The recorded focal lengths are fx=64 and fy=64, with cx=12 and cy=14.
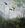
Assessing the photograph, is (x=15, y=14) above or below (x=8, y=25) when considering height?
→ above

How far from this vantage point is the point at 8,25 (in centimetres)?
90

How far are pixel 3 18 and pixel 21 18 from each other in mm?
255

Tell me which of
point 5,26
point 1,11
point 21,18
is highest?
point 1,11

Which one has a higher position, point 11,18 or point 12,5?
point 12,5

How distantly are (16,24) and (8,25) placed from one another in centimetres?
11

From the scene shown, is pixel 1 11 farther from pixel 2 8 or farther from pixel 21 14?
pixel 21 14

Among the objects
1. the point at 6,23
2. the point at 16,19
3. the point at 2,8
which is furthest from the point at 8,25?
Result: the point at 2,8

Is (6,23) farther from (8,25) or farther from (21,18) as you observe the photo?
(21,18)

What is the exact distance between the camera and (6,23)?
0.91 meters

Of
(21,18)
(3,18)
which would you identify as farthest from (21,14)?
(3,18)

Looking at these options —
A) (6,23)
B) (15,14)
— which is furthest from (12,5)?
(6,23)

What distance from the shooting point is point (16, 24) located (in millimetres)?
897

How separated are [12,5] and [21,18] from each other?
0.22 m

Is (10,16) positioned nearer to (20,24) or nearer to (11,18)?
(11,18)
